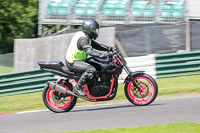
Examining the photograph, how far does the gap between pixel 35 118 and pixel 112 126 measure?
2.15m

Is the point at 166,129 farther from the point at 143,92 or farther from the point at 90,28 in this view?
the point at 90,28

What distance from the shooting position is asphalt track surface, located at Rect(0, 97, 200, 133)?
247 inches

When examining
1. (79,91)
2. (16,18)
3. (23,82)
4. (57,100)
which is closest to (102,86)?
(79,91)

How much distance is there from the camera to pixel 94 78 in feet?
25.8

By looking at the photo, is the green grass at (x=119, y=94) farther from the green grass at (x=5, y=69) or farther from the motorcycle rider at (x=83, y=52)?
the green grass at (x=5, y=69)

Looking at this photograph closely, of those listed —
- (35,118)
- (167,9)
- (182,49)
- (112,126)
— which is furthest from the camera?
(167,9)

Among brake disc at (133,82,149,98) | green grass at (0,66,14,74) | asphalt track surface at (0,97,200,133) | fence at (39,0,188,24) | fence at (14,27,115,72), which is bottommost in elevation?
asphalt track surface at (0,97,200,133)

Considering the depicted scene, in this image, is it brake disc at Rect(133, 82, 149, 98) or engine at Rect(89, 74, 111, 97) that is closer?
brake disc at Rect(133, 82, 149, 98)

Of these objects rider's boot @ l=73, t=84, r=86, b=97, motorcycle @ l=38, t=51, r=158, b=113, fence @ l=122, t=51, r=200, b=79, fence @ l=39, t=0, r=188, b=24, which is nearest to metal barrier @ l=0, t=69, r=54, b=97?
fence @ l=122, t=51, r=200, b=79

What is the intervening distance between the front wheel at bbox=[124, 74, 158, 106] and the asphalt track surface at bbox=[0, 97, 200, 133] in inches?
5.9

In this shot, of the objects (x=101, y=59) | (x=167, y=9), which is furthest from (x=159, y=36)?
(x=101, y=59)

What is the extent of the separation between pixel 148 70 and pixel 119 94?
6.96ft

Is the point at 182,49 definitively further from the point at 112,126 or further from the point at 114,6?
the point at 112,126

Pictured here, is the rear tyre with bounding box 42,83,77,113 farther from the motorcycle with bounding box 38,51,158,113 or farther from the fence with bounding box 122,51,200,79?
the fence with bounding box 122,51,200,79
